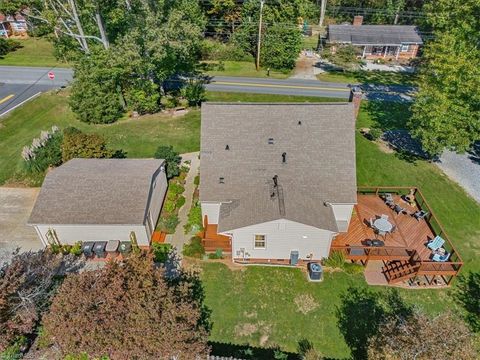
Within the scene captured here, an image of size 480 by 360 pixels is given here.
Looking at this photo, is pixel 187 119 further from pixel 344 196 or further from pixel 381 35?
pixel 381 35

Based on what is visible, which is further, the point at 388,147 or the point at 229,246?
the point at 388,147

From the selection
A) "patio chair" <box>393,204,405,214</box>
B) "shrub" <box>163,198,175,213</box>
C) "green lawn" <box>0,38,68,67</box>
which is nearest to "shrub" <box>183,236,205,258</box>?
"shrub" <box>163,198,175,213</box>

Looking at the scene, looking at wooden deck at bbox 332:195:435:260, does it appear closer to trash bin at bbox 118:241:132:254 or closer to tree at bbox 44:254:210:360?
tree at bbox 44:254:210:360

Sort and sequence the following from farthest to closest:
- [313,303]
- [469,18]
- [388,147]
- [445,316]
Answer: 1. [388,147]
2. [469,18]
3. [313,303]
4. [445,316]

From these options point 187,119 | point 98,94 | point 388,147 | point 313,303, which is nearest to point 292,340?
point 313,303

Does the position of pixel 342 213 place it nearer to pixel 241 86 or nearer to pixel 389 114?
pixel 389 114
